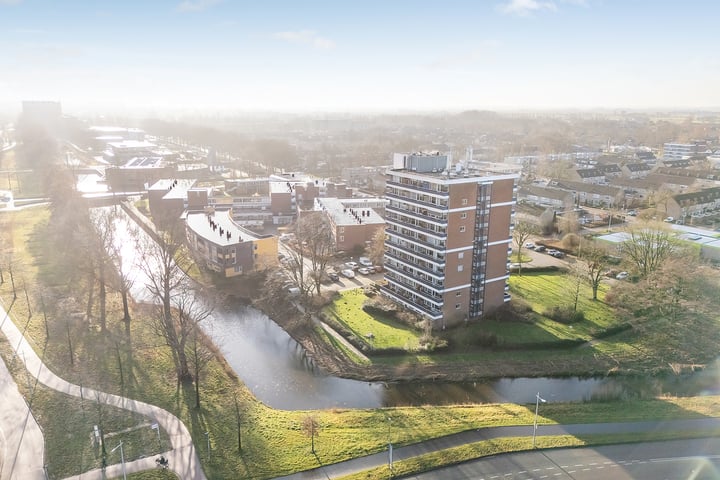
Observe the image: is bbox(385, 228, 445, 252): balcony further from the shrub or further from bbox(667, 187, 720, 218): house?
bbox(667, 187, 720, 218): house

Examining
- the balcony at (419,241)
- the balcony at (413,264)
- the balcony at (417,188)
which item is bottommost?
the balcony at (413,264)

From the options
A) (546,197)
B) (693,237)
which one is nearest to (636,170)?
(546,197)

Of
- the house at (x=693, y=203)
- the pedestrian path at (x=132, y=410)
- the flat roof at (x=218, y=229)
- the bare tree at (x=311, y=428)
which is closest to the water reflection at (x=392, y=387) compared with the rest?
the bare tree at (x=311, y=428)

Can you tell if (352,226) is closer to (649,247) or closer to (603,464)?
(649,247)

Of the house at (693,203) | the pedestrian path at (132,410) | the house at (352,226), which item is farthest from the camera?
the house at (693,203)

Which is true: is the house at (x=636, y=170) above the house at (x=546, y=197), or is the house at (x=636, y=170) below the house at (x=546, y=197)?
above

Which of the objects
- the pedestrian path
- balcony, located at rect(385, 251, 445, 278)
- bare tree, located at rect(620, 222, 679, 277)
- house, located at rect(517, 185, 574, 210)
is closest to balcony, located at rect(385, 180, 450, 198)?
balcony, located at rect(385, 251, 445, 278)

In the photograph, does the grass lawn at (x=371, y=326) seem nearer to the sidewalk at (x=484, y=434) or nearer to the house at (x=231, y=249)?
the sidewalk at (x=484, y=434)

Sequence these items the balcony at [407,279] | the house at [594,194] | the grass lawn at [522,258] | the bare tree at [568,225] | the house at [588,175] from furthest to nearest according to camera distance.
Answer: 1. the house at [588,175]
2. the house at [594,194]
3. the bare tree at [568,225]
4. the grass lawn at [522,258]
5. the balcony at [407,279]
